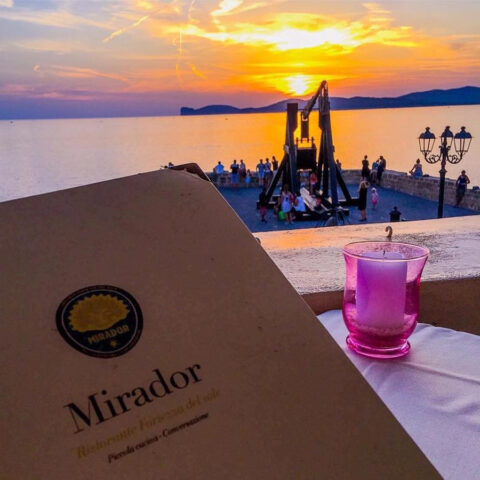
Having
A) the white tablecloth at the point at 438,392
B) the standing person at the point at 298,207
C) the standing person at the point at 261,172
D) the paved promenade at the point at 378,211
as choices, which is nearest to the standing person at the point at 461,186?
the paved promenade at the point at 378,211

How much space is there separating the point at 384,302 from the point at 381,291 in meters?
0.02

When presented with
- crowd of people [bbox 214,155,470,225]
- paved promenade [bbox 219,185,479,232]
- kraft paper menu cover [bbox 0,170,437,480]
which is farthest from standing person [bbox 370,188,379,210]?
kraft paper menu cover [bbox 0,170,437,480]

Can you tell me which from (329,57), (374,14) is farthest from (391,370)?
(329,57)

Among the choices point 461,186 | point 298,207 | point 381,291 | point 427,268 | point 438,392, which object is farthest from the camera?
point 461,186

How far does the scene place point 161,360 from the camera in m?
0.40

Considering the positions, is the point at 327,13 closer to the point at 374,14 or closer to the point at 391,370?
the point at 374,14

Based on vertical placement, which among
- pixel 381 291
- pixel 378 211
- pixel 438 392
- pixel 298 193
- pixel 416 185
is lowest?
pixel 378 211

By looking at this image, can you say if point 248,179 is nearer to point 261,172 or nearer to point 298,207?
point 261,172

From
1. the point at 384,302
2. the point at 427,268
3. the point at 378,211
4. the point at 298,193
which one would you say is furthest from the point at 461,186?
the point at 384,302

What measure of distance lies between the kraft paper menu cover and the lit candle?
357mm

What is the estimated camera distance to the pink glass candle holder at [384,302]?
2.59 ft

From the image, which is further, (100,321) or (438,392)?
(438,392)

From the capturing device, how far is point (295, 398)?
1.37ft

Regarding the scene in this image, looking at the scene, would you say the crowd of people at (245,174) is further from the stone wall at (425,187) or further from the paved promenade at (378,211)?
the stone wall at (425,187)
